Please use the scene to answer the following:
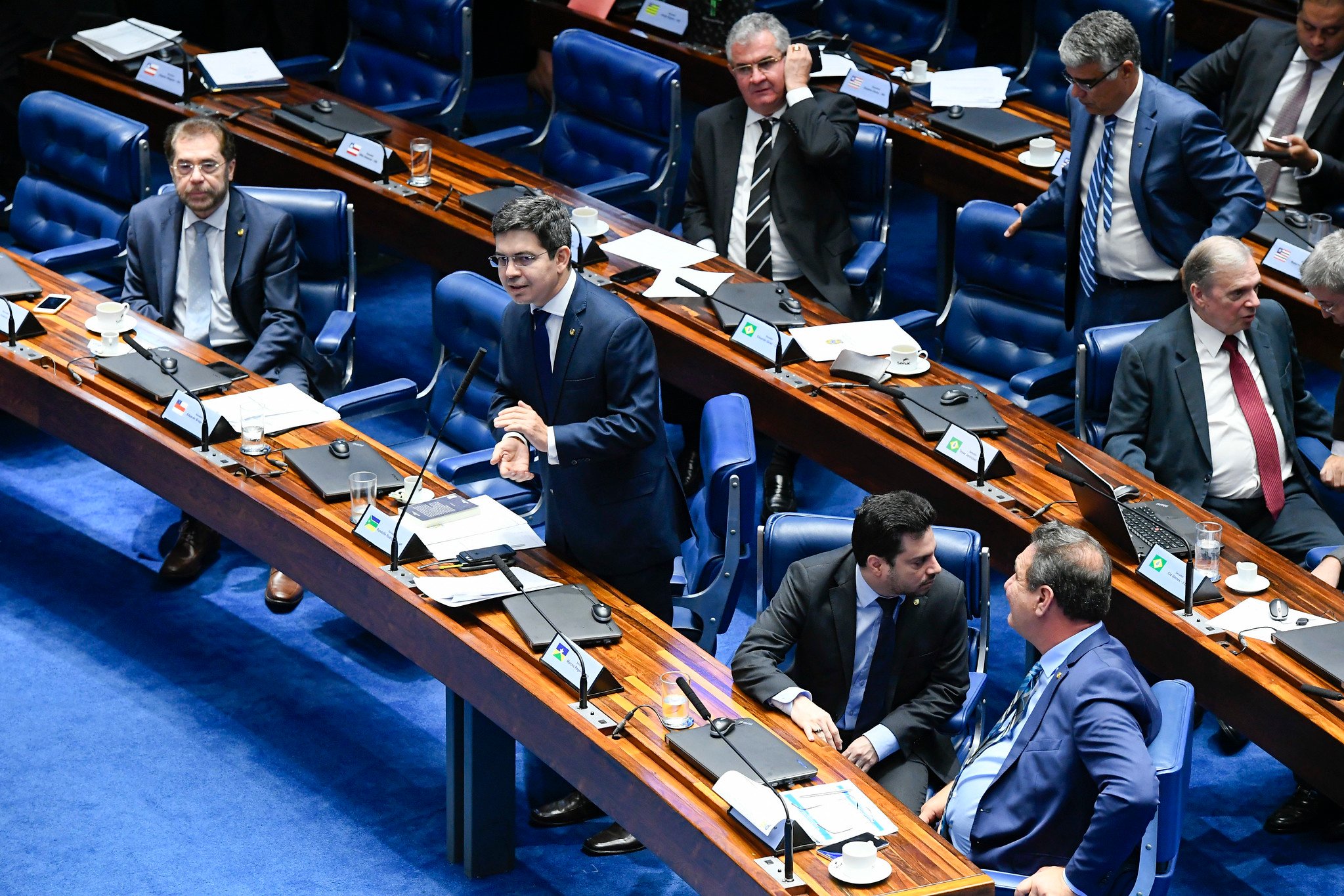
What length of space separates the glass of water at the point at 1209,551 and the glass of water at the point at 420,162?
2.94 meters

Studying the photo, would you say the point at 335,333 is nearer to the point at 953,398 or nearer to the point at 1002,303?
the point at 953,398

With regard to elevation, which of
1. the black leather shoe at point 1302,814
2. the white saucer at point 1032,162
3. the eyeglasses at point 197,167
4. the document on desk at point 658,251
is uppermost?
the eyeglasses at point 197,167

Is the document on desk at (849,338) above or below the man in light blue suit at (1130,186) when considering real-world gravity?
below

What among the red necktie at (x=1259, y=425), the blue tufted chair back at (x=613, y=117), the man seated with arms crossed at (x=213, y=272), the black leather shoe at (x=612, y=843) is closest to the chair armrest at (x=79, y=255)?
the man seated with arms crossed at (x=213, y=272)

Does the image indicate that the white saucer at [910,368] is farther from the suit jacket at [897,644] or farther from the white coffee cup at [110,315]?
the white coffee cup at [110,315]

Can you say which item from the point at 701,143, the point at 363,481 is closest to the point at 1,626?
the point at 363,481

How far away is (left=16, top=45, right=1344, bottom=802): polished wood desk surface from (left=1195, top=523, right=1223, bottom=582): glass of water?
0.05 meters

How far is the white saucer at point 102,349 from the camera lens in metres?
4.76

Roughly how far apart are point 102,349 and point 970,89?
326 cm

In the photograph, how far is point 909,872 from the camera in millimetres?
2961

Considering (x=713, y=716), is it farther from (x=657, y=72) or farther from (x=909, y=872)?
(x=657, y=72)

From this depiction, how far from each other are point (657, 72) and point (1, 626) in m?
2.83

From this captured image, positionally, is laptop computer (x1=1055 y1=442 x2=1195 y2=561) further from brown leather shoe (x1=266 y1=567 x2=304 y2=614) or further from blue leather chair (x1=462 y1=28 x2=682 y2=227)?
blue leather chair (x1=462 y1=28 x2=682 y2=227)

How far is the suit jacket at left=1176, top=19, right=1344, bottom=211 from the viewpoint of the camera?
5664 millimetres
